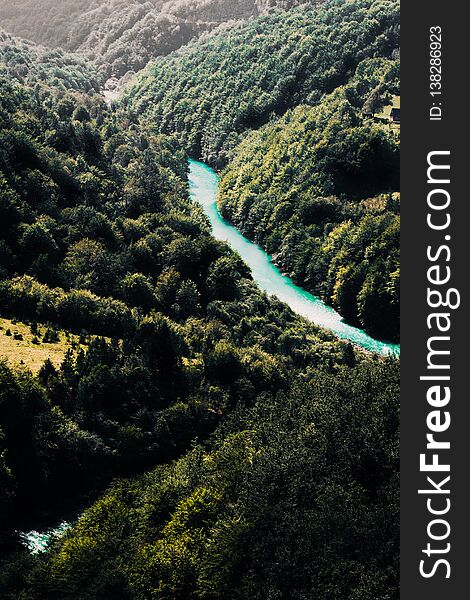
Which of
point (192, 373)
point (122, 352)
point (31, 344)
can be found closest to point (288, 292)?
point (192, 373)

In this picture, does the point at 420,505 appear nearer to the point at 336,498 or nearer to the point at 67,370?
the point at 336,498

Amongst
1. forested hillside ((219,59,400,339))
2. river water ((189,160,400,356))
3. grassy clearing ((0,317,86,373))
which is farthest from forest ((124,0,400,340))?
grassy clearing ((0,317,86,373))

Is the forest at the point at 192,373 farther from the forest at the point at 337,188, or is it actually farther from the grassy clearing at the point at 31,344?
the grassy clearing at the point at 31,344

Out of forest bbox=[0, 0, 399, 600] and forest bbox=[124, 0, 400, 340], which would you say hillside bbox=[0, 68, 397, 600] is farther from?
forest bbox=[124, 0, 400, 340]

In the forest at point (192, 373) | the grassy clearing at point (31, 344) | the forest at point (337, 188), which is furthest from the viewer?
the forest at point (337, 188)

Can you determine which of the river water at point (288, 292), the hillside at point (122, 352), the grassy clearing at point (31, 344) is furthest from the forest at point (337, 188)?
the grassy clearing at point (31, 344)
